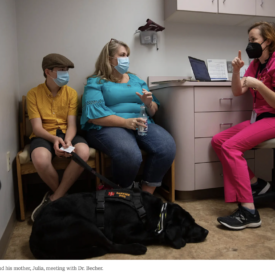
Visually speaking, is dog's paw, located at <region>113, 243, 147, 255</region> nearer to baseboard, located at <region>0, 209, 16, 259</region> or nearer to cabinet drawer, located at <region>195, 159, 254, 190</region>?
baseboard, located at <region>0, 209, 16, 259</region>

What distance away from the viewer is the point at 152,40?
2176 mm

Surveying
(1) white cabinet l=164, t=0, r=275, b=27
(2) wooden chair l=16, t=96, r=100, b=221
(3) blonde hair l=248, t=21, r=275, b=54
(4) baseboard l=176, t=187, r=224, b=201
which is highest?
(1) white cabinet l=164, t=0, r=275, b=27

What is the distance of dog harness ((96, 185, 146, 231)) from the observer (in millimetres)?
1115

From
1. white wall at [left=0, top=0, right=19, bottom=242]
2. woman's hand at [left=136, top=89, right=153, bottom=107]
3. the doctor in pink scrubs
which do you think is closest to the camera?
white wall at [left=0, top=0, right=19, bottom=242]

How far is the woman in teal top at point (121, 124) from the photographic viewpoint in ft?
4.93

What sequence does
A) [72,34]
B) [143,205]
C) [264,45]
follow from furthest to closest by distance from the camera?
[72,34], [264,45], [143,205]

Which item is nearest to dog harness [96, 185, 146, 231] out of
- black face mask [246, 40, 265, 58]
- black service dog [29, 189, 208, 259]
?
black service dog [29, 189, 208, 259]

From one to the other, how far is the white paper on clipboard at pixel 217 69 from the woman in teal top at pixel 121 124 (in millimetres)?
757

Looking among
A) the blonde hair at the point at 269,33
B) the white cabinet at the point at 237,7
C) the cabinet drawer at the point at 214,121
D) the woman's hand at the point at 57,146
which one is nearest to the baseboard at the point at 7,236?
the woman's hand at the point at 57,146

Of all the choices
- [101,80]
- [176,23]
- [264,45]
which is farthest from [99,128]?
[176,23]

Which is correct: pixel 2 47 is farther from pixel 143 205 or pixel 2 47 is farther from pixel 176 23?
pixel 176 23

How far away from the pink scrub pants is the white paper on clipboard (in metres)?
0.83
